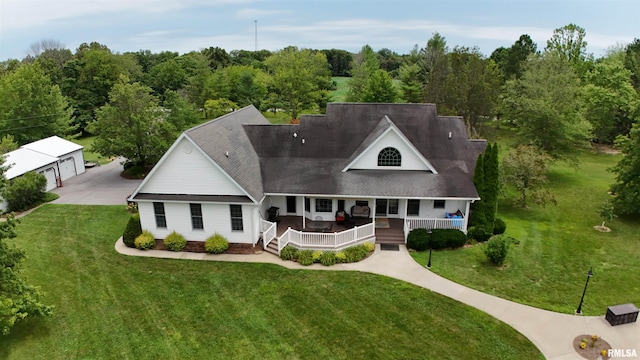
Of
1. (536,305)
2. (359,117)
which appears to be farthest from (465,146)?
(536,305)

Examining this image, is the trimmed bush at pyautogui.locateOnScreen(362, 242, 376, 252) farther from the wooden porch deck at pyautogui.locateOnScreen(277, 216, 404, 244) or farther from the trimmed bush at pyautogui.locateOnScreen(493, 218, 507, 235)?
the trimmed bush at pyautogui.locateOnScreen(493, 218, 507, 235)

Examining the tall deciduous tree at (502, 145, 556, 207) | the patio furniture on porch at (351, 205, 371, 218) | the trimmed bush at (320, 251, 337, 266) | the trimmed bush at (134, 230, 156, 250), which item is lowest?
the trimmed bush at (320, 251, 337, 266)

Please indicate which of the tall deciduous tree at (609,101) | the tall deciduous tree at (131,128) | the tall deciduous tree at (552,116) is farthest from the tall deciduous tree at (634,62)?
the tall deciduous tree at (131,128)

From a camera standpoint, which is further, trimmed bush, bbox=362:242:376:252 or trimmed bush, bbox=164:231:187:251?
trimmed bush, bbox=164:231:187:251

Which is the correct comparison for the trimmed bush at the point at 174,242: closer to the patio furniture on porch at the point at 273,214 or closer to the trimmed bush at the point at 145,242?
the trimmed bush at the point at 145,242

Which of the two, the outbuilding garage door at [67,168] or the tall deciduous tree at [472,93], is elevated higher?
the tall deciduous tree at [472,93]

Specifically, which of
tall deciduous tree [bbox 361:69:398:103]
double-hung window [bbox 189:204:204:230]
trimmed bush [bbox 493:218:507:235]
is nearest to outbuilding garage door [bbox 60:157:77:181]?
double-hung window [bbox 189:204:204:230]
